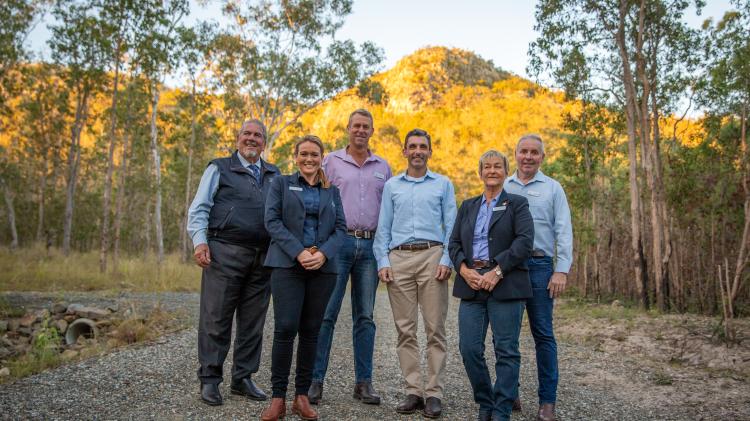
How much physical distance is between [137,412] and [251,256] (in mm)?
1347

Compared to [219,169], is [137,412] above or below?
below

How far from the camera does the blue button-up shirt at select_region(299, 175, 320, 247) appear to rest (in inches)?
145

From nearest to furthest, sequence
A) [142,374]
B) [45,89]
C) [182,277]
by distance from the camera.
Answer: [142,374] → [182,277] → [45,89]

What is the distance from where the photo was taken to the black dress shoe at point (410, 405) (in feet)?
13.0

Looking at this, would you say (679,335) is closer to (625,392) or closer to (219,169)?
(625,392)

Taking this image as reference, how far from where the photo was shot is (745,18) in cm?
888

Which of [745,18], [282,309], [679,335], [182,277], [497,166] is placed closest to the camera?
[282,309]

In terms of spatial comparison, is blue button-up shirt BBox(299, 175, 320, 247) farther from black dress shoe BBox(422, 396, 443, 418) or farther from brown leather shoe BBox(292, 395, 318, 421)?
black dress shoe BBox(422, 396, 443, 418)

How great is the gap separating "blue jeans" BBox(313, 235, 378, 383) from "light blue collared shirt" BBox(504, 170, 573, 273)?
1.28m

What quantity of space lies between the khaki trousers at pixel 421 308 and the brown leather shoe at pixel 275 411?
0.96 metres

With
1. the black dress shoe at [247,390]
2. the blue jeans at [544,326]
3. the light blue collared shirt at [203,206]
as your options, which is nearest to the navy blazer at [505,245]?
the blue jeans at [544,326]

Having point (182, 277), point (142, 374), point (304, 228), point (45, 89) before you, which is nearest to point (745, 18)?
point (304, 228)

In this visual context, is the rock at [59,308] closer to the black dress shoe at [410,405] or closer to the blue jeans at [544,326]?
the black dress shoe at [410,405]

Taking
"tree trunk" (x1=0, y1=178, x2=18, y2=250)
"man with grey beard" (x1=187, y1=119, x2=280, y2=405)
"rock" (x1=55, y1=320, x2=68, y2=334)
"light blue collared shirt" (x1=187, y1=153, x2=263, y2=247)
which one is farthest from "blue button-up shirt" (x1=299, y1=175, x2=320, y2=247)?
"tree trunk" (x1=0, y1=178, x2=18, y2=250)
